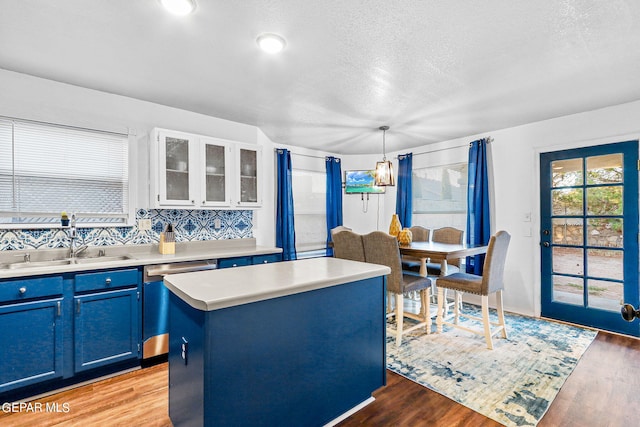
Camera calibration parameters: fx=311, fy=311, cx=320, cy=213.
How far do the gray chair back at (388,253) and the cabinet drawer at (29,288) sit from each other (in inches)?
98.8

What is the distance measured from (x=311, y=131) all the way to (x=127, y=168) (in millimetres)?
2143

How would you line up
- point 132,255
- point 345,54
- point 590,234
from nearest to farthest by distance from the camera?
point 345,54, point 132,255, point 590,234

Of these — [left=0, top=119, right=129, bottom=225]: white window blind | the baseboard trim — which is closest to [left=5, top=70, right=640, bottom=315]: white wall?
[left=0, top=119, right=129, bottom=225]: white window blind

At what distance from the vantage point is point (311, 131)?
4066mm

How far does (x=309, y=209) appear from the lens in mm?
5113

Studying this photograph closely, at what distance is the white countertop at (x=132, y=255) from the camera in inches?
84.2

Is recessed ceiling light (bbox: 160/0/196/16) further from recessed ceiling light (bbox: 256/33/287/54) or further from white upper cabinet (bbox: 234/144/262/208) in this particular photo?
white upper cabinet (bbox: 234/144/262/208)

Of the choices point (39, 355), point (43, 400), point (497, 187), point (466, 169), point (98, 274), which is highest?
point (466, 169)

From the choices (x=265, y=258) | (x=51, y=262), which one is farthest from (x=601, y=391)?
(x=51, y=262)

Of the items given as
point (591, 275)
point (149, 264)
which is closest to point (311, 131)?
point (149, 264)

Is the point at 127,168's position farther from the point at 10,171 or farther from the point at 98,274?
the point at 98,274

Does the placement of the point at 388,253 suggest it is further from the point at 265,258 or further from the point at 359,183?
the point at 359,183

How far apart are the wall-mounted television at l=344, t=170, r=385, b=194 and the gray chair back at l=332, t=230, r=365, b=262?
1.82 metres

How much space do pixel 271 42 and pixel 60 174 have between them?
2162mm
